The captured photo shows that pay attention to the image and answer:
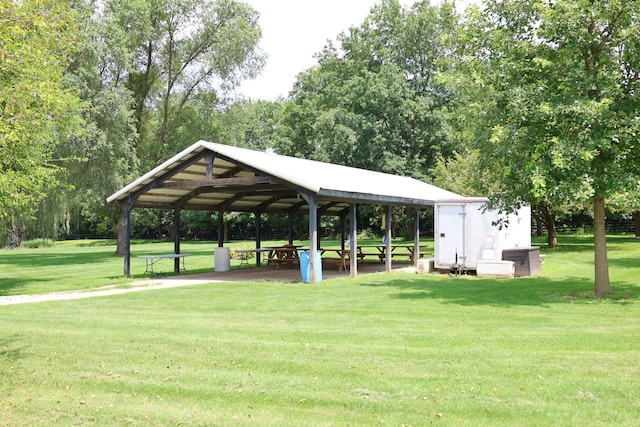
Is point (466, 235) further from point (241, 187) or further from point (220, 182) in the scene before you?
point (220, 182)

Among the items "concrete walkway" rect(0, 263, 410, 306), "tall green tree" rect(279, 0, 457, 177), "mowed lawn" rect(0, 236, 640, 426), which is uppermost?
"tall green tree" rect(279, 0, 457, 177)

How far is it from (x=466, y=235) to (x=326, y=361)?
12155 millimetres

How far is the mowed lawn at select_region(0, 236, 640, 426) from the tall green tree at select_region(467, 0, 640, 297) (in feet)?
7.99

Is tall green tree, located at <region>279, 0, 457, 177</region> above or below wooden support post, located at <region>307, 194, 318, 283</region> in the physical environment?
above

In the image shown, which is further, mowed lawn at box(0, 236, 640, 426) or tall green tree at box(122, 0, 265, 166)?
tall green tree at box(122, 0, 265, 166)

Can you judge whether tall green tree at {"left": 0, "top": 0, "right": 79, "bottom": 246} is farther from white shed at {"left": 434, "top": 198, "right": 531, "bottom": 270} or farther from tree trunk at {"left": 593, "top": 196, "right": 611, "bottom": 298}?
white shed at {"left": 434, "top": 198, "right": 531, "bottom": 270}

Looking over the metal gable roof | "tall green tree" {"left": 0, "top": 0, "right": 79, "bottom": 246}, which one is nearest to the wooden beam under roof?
the metal gable roof

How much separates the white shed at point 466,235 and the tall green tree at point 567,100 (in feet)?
16.1

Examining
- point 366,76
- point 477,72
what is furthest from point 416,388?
point 366,76

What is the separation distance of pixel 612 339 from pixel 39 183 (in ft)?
45.9

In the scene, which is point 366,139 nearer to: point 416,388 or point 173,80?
point 173,80

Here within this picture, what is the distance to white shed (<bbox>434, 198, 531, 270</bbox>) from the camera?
58.2ft

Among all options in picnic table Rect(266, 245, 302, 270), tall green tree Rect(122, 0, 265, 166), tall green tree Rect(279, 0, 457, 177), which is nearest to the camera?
picnic table Rect(266, 245, 302, 270)

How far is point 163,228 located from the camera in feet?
192
